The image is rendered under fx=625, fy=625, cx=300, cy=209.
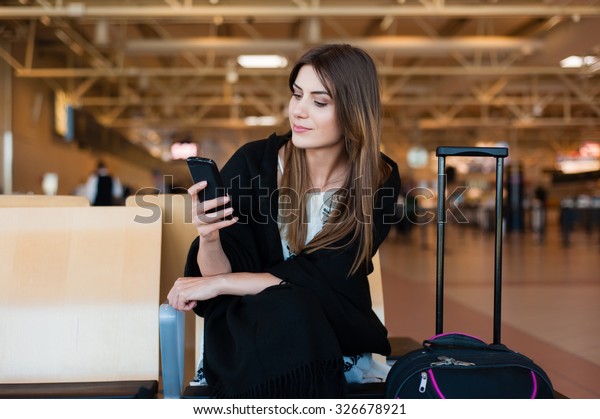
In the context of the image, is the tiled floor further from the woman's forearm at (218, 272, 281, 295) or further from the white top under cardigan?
the woman's forearm at (218, 272, 281, 295)

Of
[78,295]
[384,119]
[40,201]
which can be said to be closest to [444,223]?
[78,295]

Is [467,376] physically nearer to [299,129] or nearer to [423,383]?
[423,383]

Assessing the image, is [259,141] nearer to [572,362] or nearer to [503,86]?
[572,362]

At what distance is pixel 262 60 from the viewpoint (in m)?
12.0

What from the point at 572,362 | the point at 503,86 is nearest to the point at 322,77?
the point at 572,362

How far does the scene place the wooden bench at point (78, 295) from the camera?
1.94 meters

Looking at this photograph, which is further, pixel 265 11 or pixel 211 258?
pixel 265 11

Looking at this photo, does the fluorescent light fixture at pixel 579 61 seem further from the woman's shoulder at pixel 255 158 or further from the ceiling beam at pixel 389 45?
the woman's shoulder at pixel 255 158

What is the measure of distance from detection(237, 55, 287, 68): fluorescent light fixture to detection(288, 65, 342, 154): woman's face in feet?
34.2

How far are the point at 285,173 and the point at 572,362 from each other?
2.26m

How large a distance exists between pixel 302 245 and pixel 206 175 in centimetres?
35

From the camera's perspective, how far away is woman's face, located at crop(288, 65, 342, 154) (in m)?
1.64

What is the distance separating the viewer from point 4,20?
1066cm

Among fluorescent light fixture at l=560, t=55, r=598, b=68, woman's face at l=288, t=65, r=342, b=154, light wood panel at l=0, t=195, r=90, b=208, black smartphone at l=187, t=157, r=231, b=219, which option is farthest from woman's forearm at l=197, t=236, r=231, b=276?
fluorescent light fixture at l=560, t=55, r=598, b=68
